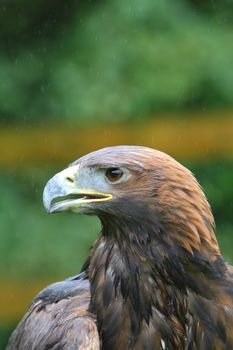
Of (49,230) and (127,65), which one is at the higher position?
(127,65)

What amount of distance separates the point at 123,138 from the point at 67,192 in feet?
11.0

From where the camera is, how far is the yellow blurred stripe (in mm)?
7164

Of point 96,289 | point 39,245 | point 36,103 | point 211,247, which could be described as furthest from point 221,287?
point 36,103

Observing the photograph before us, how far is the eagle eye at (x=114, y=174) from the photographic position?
4.06 metres

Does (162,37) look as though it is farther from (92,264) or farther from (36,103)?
(92,264)

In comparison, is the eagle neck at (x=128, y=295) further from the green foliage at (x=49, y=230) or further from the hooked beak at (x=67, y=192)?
the green foliage at (x=49, y=230)

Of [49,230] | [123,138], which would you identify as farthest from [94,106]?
[49,230]

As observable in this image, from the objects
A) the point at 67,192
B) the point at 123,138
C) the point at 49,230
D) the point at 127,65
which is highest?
the point at 67,192

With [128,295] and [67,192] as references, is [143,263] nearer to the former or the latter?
[128,295]

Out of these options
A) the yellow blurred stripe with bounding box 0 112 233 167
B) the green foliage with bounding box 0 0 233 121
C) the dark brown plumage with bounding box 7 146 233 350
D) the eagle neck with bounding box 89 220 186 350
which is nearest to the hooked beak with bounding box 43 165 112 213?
the dark brown plumage with bounding box 7 146 233 350

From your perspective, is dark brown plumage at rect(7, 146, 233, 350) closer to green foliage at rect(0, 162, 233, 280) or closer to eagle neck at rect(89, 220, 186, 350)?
eagle neck at rect(89, 220, 186, 350)

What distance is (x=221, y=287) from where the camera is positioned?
4.17 m

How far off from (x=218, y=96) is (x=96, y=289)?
366 cm

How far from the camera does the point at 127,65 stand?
25.4 ft
